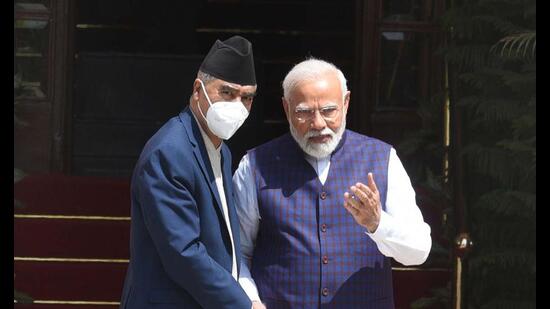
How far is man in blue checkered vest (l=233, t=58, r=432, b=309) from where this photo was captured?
3.05 metres

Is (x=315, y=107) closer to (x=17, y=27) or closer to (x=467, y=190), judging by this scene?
(x=467, y=190)

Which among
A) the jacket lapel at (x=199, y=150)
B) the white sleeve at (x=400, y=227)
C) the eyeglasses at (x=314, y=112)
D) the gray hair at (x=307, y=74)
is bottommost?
the white sleeve at (x=400, y=227)

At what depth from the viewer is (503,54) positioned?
502cm

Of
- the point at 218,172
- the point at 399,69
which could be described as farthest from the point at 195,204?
the point at 399,69

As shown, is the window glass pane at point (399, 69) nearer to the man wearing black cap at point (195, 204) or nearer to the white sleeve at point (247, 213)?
the white sleeve at point (247, 213)

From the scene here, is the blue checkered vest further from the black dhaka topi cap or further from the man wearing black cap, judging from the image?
the black dhaka topi cap

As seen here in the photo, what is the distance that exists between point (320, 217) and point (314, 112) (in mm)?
316

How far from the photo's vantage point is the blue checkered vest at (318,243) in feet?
10.1

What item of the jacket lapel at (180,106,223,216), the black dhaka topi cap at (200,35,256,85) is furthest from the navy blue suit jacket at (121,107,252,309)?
the black dhaka topi cap at (200,35,256,85)

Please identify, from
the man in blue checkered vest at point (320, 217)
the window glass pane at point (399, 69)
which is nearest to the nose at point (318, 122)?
the man in blue checkered vest at point (320, 217)

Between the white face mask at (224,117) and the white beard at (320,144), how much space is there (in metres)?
0.26

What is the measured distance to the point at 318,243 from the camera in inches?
121
